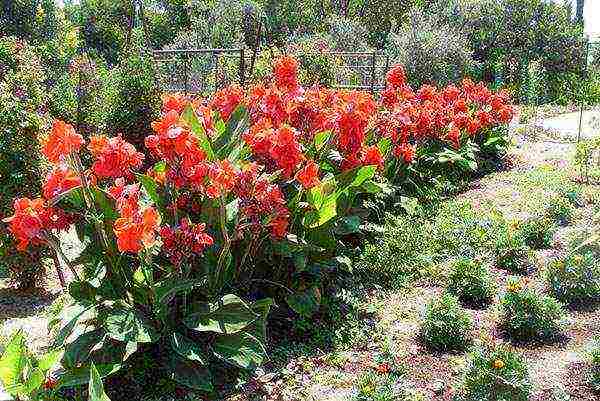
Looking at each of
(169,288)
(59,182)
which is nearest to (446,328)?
(169,288)

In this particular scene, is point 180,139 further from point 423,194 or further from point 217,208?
point 423,194

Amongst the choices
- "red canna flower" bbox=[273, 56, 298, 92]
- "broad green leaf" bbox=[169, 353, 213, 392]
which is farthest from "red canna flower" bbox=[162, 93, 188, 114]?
"broad green leaf" bbox=[169, 353, 213, 392]

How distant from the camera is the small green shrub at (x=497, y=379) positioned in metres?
3.11

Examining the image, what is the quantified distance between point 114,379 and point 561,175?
5.96m

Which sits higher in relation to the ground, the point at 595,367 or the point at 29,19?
the point at 29,19

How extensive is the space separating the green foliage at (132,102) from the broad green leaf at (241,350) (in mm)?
4094

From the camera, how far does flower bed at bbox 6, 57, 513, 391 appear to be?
3199 mm

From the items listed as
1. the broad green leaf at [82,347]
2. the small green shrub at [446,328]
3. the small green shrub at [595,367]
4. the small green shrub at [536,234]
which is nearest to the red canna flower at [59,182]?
the broad green leaf at [82,347]

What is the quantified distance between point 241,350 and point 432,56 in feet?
39.2

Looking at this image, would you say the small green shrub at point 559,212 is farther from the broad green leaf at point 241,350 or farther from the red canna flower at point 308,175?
the broad green leaf at point 241,350

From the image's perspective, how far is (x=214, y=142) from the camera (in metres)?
4.18

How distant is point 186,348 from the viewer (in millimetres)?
3303

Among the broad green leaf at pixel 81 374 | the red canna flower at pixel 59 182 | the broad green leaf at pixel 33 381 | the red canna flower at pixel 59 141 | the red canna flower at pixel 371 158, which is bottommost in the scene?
the broad green leaf at pixel 81 374

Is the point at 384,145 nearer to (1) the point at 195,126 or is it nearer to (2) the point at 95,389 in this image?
(1) the point at 195,126
